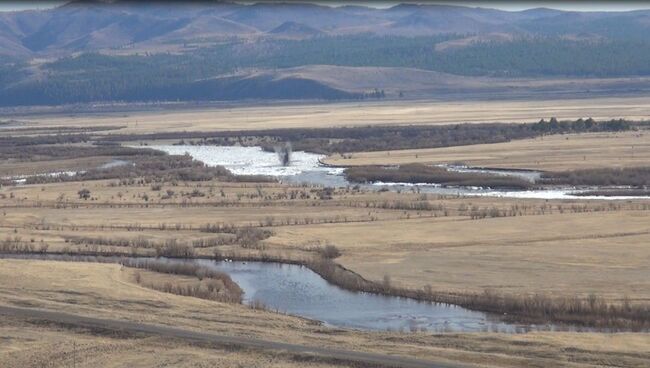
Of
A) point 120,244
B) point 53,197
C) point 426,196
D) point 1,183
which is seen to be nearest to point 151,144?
point 1,183

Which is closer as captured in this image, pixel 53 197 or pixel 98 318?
pixel 98 318

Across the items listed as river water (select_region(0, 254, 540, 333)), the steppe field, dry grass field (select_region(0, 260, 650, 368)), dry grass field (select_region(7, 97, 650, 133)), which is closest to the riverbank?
the steppe field

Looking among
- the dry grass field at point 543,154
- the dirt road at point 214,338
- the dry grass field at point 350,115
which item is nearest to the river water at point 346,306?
the dirt road at point 214,338

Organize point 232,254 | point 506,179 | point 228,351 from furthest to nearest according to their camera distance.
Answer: point 506,179 → point 232,254 → point 228,351

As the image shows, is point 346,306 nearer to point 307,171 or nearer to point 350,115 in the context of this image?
point 307,171

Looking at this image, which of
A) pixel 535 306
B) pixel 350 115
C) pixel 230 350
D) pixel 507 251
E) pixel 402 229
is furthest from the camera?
pixel 350 115

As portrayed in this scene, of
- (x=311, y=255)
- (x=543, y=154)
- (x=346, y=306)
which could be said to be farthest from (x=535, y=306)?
(x=543, y=154)

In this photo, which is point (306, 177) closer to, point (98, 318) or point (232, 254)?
point (232, 254)

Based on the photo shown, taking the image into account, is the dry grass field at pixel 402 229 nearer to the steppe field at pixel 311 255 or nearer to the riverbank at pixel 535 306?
the steppe field at pixel 311 255
